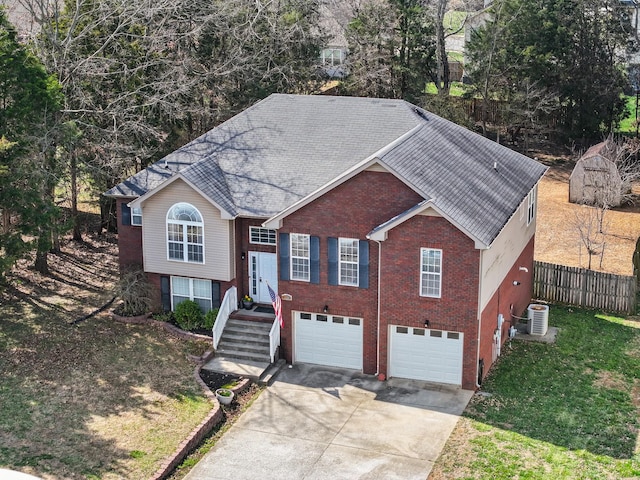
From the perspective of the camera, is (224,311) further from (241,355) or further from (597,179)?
(597,179)

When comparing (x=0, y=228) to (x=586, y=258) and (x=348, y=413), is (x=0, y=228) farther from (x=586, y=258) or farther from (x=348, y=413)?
(x=586, y=258)

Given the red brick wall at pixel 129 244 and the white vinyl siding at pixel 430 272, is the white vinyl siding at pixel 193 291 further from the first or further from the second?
the white vinyl siding at pixel 430 272

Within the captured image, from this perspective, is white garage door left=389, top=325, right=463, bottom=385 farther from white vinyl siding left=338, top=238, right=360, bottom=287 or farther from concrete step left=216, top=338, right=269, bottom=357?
concrete step left=216, top=338, right=269, bottom=357

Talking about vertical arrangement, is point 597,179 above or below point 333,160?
below

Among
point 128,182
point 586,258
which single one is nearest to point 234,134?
point 128,182

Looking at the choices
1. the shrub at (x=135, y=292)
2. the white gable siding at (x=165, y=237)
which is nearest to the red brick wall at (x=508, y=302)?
the white gable siding at (x=165, y=237)

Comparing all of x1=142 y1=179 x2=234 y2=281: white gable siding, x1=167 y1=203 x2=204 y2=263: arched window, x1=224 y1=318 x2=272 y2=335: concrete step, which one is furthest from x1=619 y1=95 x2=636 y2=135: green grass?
x1=167 y1=203 x2=204 y2=263: arched window

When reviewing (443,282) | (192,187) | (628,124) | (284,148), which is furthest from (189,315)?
(628,124)

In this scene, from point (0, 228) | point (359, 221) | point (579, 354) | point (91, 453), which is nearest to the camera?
point (91, 453)
